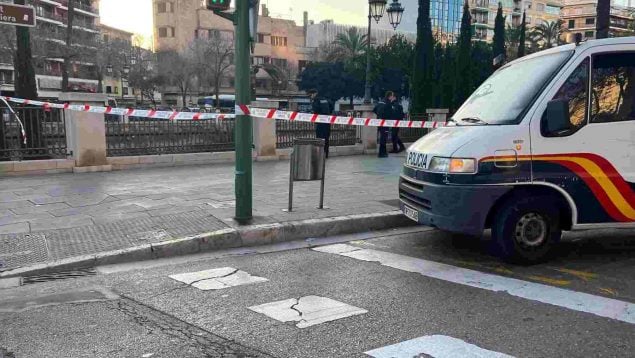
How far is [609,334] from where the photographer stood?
392 centimetres

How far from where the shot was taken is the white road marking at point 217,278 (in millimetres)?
5207

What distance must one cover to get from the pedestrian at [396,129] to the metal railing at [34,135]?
8.81 meters

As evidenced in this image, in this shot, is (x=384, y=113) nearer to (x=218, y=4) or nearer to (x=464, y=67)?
(x=218, y=4)

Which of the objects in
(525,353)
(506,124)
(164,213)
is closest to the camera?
(525,353)

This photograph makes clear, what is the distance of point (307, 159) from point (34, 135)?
718 centimetres

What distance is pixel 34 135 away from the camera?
11.8 metres

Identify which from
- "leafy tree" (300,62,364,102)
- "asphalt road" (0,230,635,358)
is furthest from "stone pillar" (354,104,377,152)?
"leafy tree" (300,62,364,102)

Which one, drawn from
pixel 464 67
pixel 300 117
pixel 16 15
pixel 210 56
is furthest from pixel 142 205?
pixel 210 56

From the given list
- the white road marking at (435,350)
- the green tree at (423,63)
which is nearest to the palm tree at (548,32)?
the green tree at (423,63)

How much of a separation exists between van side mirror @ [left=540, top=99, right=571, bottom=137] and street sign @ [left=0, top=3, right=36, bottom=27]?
313 inches

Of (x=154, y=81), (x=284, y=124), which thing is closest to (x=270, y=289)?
(x=284, y=124)

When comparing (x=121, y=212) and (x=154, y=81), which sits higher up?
(x=154, y=81)

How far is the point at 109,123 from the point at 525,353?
37.0 ft

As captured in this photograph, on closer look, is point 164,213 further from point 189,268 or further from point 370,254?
point 370,254
